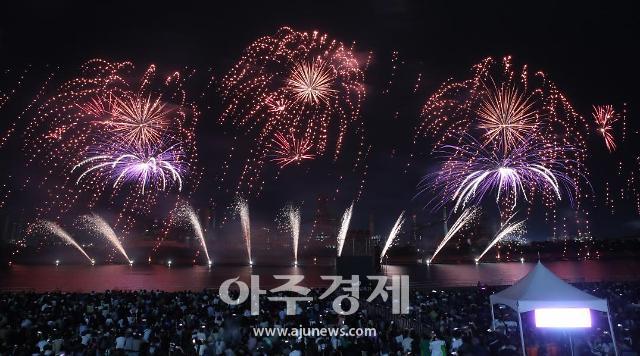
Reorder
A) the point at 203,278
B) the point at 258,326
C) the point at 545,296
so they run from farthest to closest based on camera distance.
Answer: the point at 203,278 → the point at 258,326 → the point at 545,296

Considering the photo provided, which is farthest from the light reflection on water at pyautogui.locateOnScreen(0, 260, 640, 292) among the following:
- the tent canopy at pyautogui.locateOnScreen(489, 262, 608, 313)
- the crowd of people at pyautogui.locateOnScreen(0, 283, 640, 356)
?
the tent canopy at pyautogui.locateOnScreen(489, 262, 608, 313)

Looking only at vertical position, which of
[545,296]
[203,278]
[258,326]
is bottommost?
[258,326]

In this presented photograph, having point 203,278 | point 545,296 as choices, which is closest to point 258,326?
point 545,296

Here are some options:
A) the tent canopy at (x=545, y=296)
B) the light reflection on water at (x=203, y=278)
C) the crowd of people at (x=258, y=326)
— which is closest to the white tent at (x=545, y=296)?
the tent canopy at (x=545, y=296)

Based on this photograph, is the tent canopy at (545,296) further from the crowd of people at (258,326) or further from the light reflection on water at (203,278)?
the light reflection on water at (203,278)

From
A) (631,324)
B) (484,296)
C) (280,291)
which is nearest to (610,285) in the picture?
(484,296)

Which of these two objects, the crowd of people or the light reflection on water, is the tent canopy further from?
the light reflection on water

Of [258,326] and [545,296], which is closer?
[545,296]

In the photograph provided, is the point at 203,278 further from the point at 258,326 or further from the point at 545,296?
the point at 545,296
